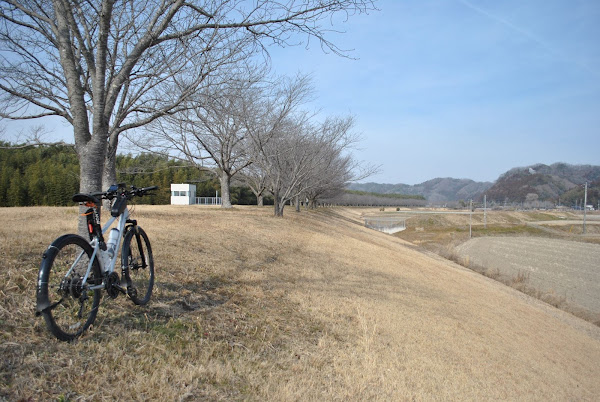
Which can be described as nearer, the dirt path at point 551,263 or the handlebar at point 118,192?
the handlebar at point 118,192

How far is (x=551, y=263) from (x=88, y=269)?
38438mm

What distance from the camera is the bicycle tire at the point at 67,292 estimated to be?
3.15m

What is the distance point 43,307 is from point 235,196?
6398 centimetres

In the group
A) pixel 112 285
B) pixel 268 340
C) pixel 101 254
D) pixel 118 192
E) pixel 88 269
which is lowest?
pixel 268 340

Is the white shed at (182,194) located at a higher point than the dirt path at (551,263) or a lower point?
higher

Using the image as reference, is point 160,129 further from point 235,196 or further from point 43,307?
point 235,196

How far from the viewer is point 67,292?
11.1ft

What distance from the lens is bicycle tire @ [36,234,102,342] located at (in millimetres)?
3148

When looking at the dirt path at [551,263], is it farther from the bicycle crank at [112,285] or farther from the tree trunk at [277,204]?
the bicycle crank at [112,285]

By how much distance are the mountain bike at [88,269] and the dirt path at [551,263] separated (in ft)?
72.5

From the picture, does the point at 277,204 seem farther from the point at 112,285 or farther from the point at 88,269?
the point at 88,269

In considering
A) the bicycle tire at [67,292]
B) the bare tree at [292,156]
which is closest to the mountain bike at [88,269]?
the bicycle tire at [67,292]

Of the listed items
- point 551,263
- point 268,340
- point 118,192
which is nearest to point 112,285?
point 118,192

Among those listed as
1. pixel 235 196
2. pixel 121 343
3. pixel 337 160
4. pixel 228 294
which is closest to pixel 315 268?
pixel 228 294
